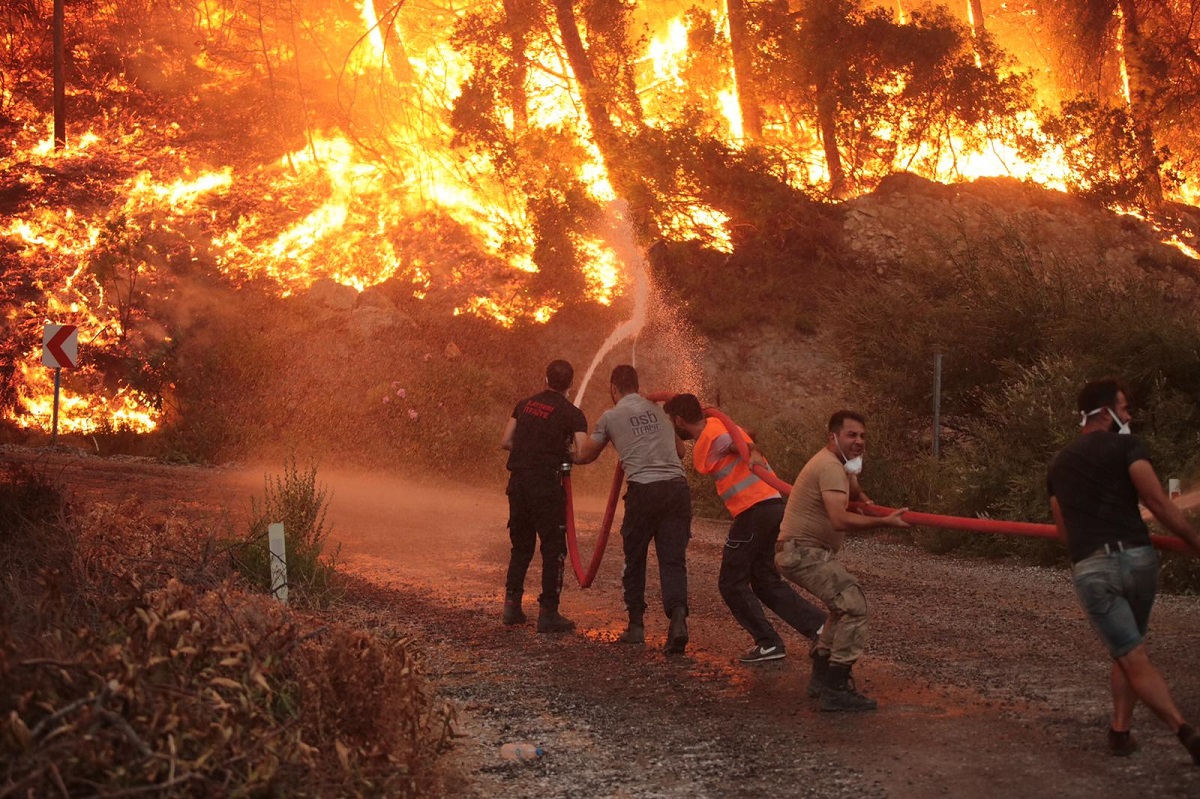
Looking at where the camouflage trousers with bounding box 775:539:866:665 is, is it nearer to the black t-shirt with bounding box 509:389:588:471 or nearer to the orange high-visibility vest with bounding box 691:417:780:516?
the orange high-visibility vest with bounding box 691:417:780:516

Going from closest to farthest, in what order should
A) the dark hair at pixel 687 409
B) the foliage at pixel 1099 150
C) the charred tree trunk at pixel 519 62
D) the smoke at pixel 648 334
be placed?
the dark hair at pixel 687 409 → the smoke at pixel 648 334 → the charred tree trunk at pixel 519 62 → the foliage at pixel 1099 150

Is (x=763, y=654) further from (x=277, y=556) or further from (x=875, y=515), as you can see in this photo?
(x=277, y=556)

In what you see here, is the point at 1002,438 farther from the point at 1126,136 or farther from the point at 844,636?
the point at 1126,136

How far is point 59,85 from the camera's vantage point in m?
31.1

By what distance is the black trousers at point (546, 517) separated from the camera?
32.1 ft

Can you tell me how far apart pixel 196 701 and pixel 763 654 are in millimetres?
4925

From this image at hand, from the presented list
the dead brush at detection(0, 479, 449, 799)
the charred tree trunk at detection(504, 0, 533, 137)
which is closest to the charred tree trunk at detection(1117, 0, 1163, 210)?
the charred tree trunk at detection(504, 0, 533, 137)

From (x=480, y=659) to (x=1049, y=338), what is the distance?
11951 millimetres

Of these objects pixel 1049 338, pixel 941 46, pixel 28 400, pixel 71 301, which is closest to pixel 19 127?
pixel 71 301

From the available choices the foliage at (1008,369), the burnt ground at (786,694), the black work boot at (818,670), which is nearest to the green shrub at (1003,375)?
the foliage at (1008,369)

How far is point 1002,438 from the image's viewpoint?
16125mm

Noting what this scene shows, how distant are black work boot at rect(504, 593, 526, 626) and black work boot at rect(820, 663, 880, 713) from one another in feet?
11.3

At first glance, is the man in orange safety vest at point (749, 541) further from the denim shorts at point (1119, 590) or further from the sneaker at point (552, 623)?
the denim shorts at point (1119, 590)

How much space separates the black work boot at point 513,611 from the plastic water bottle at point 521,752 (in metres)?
3.51
